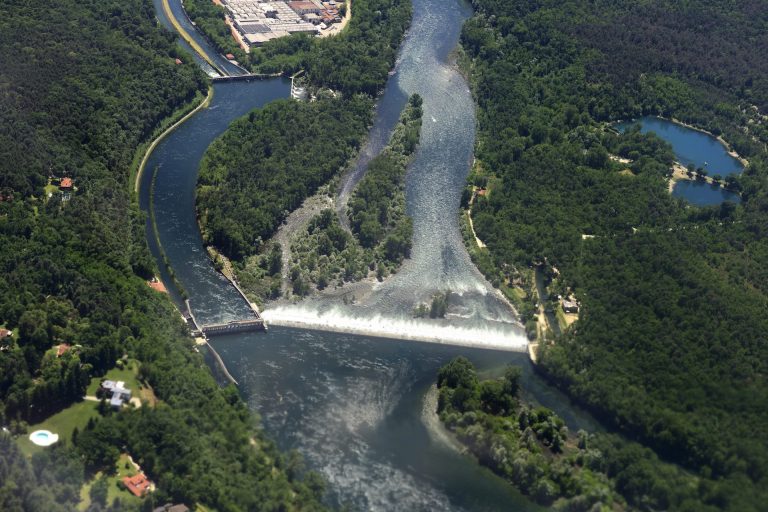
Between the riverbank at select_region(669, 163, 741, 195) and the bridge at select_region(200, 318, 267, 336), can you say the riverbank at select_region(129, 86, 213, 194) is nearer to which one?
the bridge at select_region(200, 318, 267, 336)

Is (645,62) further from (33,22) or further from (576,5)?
(33,22)

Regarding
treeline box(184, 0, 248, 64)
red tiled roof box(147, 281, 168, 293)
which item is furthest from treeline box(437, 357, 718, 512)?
treeline box(184, 0, 248, 64)

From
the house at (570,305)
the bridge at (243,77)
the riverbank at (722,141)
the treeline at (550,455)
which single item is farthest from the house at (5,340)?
the riverbank at (722,141)

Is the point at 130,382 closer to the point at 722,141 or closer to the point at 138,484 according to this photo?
the point at 138,484

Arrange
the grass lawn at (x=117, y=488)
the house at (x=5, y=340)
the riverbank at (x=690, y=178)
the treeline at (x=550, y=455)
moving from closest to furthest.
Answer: the grass lawn at (x=117, y=488), the treeline at (x=550, y=455), the house at (x=5, y=340), the riverbank at (x=690, y=178)

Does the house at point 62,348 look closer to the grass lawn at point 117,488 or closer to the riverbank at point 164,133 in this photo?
the grass lawn at point 117,488

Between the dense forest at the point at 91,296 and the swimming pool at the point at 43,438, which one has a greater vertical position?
the dense forest at the point at 91,296

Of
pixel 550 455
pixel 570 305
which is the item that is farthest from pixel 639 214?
pixel 550 455

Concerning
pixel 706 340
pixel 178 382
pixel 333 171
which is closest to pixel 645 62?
pixel 333 171
